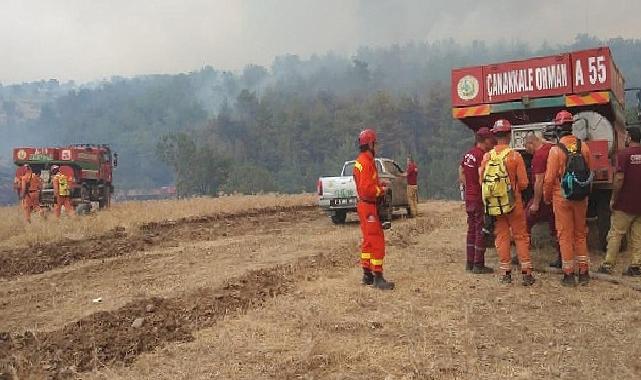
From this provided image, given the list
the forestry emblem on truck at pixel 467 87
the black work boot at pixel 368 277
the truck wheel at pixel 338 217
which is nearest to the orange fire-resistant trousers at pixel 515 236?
the black work boot at pixel 368 277

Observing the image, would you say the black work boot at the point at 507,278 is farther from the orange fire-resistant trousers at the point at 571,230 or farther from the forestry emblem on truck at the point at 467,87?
the forestry emblem on truck at the point at 467,87

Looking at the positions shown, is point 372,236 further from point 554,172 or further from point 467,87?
point 467,87

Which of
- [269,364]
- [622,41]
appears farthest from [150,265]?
[622,41]

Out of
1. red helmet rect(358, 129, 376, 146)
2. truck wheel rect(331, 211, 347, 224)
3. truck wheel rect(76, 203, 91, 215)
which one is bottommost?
truck wheel rect(331, 211, 347, 224)

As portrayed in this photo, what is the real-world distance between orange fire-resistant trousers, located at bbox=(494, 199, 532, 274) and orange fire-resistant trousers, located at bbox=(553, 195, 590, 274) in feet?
1.18

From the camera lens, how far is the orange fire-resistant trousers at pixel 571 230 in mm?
6379

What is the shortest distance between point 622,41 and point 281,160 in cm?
14511

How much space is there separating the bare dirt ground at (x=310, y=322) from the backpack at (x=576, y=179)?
1.00 m

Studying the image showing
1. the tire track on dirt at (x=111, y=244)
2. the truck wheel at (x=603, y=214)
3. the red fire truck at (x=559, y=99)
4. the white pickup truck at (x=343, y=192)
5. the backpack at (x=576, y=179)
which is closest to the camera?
the backpack at (x=576, y=179)

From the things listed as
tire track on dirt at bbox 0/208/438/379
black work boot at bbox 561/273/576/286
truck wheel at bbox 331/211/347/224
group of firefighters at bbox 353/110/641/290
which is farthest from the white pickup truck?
black work boot at bbox 561/273/576/286

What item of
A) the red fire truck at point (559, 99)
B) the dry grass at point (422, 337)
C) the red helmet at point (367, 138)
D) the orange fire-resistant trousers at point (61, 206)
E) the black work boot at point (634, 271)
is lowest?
the dry grass at point (422, 337)

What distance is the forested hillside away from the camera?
68500mm

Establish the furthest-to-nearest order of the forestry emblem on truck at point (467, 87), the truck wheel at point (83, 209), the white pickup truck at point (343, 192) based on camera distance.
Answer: the truck wheel at point (83, 209), the white pickup truck at point (343, 192), the forestry emblem on truck at point (467, 87)

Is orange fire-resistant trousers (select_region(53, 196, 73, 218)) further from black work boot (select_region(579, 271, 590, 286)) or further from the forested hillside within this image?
the forested hillside
